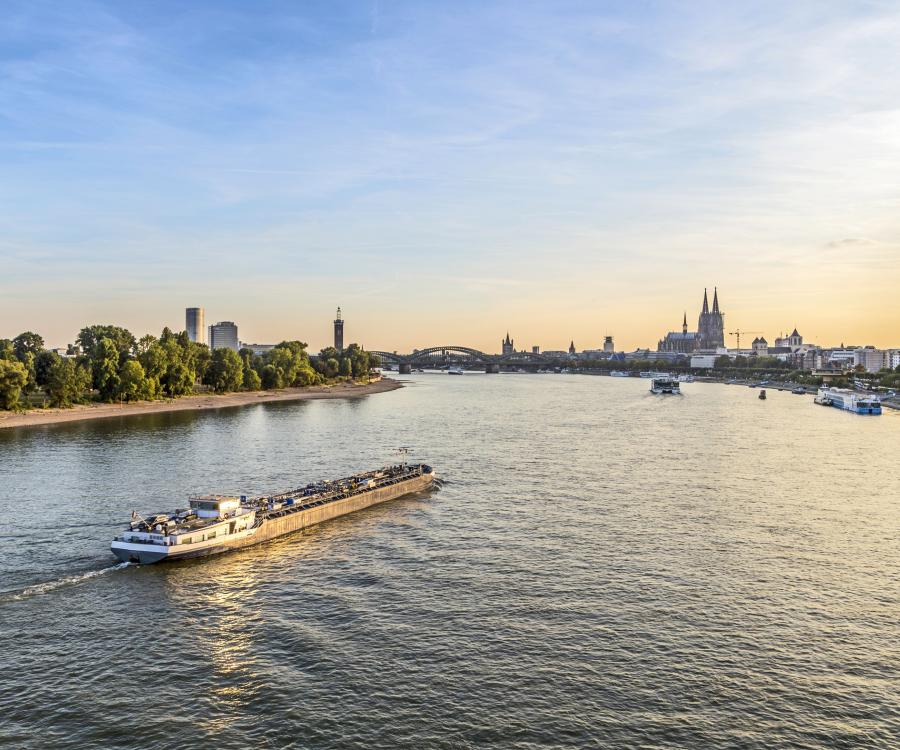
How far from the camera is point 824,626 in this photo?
34531 millimetres

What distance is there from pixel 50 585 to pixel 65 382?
10037cm

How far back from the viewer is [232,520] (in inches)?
1863

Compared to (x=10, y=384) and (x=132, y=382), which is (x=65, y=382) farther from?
(x=132, y=382)

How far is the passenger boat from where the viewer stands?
527 ft

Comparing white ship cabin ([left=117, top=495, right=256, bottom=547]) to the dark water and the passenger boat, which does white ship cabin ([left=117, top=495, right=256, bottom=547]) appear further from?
the passenger boat

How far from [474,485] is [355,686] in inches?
1617

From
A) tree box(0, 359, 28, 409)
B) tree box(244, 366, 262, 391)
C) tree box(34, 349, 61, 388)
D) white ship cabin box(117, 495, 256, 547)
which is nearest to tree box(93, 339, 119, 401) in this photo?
tree box(34, 349, 61, 388)

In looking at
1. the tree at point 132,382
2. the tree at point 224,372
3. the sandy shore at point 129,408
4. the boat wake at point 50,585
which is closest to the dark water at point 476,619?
the boat wake at point 50,585

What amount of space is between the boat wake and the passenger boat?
15980cm

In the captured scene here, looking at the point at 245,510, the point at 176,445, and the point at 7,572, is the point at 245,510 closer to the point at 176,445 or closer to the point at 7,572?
the point at 7,572

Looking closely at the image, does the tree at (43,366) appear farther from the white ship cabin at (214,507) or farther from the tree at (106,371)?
the white ship cabin at (214,507)

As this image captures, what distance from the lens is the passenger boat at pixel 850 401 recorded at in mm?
160625

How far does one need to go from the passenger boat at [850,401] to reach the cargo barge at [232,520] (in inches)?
5311

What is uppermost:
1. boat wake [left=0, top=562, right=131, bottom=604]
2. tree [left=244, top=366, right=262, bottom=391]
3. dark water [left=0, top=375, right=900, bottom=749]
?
tree [left=244, top=366, right=262, bottom=391]
